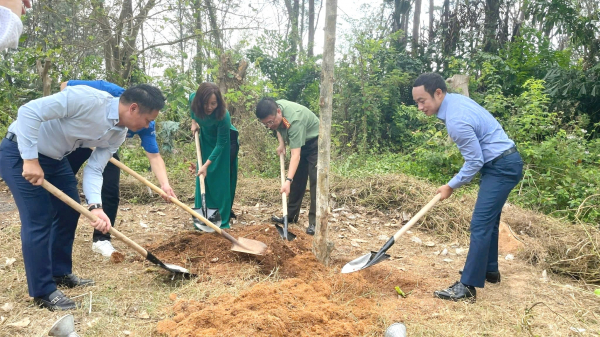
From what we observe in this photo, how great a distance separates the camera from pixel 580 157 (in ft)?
22.4

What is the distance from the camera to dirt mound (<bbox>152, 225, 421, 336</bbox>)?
2.54 metres

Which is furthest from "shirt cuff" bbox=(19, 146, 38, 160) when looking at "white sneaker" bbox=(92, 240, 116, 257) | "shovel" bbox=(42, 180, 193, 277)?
"white sneaker" bbox=(92, 240, 116, 257)

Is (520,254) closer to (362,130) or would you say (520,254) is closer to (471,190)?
(471,190)

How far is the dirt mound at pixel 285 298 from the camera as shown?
2.54 meters

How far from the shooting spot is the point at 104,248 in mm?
4121

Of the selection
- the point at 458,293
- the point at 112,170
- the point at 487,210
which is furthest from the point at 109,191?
the point at 487,210

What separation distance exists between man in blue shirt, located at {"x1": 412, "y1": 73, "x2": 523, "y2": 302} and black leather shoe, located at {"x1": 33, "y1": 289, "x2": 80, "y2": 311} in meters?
2.71

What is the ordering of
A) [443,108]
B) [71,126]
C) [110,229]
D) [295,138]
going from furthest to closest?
[295,138] < [443,108] < [110,229] < [71,126]

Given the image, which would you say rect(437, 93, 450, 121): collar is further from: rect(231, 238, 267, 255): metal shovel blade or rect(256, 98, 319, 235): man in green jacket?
rect(231, 238, 267, 255): metal shovel blade

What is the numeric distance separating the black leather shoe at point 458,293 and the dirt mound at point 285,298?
0.94ft

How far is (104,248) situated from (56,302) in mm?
1244

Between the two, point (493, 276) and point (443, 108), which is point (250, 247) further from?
point (493, 276)

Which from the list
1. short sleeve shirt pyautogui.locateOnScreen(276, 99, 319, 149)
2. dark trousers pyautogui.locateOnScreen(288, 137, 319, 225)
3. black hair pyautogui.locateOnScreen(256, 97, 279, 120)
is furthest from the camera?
dark trousers pyautogui.locateOnScreen(288, 137, 319, 225)

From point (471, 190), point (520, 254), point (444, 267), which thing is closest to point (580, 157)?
point (471, 190)
